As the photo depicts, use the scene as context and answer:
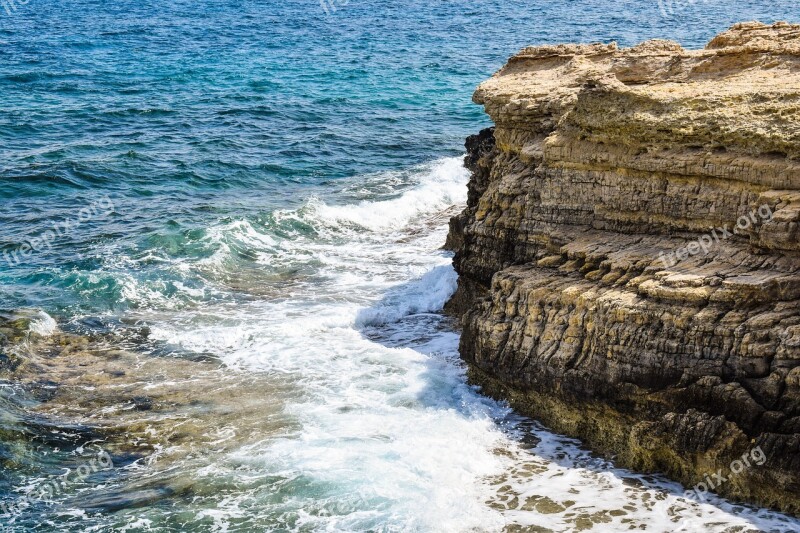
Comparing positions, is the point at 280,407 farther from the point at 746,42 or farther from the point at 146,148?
the point at 146,148

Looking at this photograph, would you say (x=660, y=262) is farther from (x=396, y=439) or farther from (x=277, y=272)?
(x=277, y=272)

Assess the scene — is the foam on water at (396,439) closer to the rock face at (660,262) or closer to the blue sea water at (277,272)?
the blue sea water at (277,272)

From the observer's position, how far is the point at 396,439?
40.3 ft

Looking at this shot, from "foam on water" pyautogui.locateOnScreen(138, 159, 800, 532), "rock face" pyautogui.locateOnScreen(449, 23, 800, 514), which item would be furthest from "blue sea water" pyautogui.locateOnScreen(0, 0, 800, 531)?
"rock face" pyautogui.locateOnScreen(449, 23, 800, 514)

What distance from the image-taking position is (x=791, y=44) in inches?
507

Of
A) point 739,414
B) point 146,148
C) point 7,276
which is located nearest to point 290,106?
point 146,148

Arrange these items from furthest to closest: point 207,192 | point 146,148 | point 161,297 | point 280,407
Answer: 1. point 146,148
2. point 207,192
3. point 161,297
4. point 280,407

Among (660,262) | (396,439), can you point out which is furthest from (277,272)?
(660,262)

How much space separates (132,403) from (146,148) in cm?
1680

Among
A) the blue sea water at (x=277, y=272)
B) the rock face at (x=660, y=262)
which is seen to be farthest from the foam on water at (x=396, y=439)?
the rock face at (x=660, y=262)

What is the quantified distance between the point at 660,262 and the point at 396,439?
4.04m

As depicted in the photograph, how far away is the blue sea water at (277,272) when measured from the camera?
11.0 meters

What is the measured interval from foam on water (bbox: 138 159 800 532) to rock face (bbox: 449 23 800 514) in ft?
1.80

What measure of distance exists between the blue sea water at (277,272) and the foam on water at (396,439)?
0.04 meters
